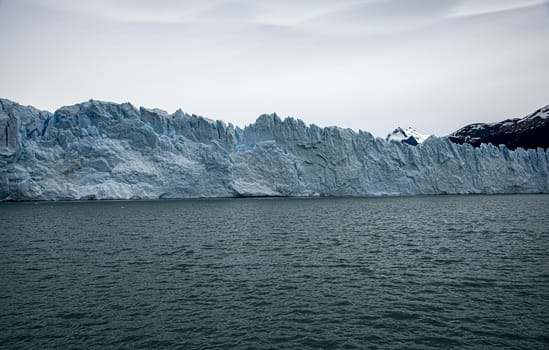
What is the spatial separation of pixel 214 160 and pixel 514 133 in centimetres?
12633

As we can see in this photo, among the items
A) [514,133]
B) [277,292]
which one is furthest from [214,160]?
[514,133]

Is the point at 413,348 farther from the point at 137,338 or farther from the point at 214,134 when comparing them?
the point at 214,134

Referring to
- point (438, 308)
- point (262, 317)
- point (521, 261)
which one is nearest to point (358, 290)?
point (438, 308)

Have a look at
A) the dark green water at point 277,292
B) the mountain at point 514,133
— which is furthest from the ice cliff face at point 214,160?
the mountain at point 514,133

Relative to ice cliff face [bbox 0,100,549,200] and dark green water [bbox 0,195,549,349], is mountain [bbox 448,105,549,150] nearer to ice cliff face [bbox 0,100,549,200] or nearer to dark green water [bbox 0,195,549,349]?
ice cliff face [bbox 0,100,549,200]

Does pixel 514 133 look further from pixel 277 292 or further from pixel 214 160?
pixel 277 292

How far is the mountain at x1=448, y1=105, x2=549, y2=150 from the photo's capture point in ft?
429

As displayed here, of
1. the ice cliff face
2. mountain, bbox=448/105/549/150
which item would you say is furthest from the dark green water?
mountain, bbox=448/105/549/150

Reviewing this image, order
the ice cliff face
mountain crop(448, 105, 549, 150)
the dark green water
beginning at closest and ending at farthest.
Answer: the dark green water, the ice cliff face, mountain crop(448, 105, 549, 150)

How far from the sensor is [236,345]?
9234mm

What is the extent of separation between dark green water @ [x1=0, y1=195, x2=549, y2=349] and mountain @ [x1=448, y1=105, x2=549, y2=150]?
131 metres

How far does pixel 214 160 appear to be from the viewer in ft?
239

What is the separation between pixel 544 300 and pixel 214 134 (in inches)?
2816

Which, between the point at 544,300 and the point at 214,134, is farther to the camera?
the point at 214,134
